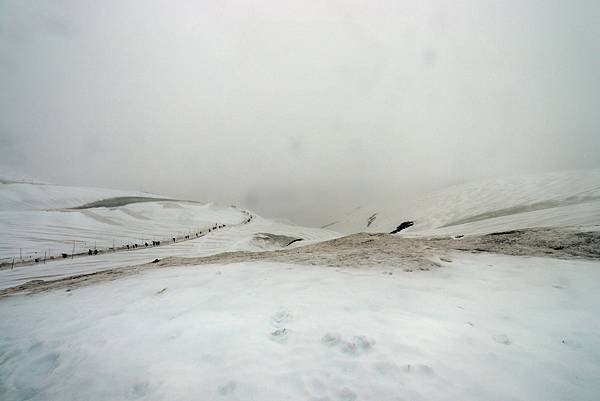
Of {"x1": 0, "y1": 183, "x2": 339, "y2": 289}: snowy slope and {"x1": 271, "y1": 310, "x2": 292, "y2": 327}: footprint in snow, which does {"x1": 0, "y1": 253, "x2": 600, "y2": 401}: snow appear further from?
{"x1": 0, "y1": 183, "x2": 339, "y2": 289}: snowy slope

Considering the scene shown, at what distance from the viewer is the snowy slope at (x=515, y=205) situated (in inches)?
511

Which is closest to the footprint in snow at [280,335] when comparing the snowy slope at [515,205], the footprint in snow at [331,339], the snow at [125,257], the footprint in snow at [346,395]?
the footprint in snow at [331,339]

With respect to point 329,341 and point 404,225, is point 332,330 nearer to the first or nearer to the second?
point 329,341

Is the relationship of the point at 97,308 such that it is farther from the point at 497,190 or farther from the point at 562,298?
the point at 497,190

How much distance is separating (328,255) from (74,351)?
6631 millimetres

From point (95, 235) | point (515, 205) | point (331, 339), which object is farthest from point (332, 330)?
point (95, 235)

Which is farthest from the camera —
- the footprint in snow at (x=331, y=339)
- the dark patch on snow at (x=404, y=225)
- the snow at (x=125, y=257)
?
the dark patch on snow at (x=404, y=225)

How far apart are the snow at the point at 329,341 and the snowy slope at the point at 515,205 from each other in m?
8.35

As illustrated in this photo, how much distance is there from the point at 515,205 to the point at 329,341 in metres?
23.6

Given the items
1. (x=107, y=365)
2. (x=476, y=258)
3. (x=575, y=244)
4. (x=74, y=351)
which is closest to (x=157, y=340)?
(x=107, y=365)

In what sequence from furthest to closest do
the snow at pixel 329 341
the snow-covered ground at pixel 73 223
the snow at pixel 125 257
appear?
the snow-covered ground at pixel 73 223
the snow at pixel 125 257
the snow at pixel 329 341

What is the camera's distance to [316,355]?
3312 mm

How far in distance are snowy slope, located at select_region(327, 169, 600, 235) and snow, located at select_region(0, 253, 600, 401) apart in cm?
835

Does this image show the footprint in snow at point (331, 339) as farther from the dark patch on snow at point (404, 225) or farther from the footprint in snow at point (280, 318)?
the dark patch on snow at point (404, 225)
